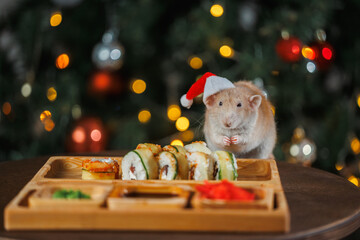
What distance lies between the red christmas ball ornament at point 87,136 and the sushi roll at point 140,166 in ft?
4.57

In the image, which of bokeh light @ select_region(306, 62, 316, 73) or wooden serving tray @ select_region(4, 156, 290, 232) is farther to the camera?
bokeh light @ select_region(306, 62, 316, 73)

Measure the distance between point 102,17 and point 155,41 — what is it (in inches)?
12.6

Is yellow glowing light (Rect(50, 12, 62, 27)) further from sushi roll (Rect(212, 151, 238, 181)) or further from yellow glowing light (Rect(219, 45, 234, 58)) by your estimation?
sushi roll (Rect(212, 151, 238, 181))

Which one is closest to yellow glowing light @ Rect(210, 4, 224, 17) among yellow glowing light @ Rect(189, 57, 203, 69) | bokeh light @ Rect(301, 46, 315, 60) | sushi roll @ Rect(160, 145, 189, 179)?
yellow glowing light @ Rect(189, 57, 203, 69)

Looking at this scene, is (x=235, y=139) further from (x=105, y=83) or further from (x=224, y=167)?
(x=105, y=83)

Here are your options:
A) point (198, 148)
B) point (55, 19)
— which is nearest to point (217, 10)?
point (55, 19)

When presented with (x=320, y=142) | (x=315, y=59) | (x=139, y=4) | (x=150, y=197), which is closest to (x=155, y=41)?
(x=139, y=4)

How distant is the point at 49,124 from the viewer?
2.76 meters

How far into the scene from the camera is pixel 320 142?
2760 mm

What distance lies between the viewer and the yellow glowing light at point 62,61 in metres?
2.73

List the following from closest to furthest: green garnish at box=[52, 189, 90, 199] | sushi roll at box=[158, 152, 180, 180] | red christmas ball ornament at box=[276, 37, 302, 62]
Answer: green garnish at box=[52, 189, 90, 199] → sushi roll at box=[158, 152, 180, 180] → red christmas ball ornament at box=[276, 37, 302, 62]

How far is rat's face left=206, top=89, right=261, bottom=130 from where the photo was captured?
5.59ft

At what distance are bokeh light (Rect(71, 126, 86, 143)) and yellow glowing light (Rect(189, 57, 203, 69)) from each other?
0.69m

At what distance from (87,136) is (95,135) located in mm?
44
